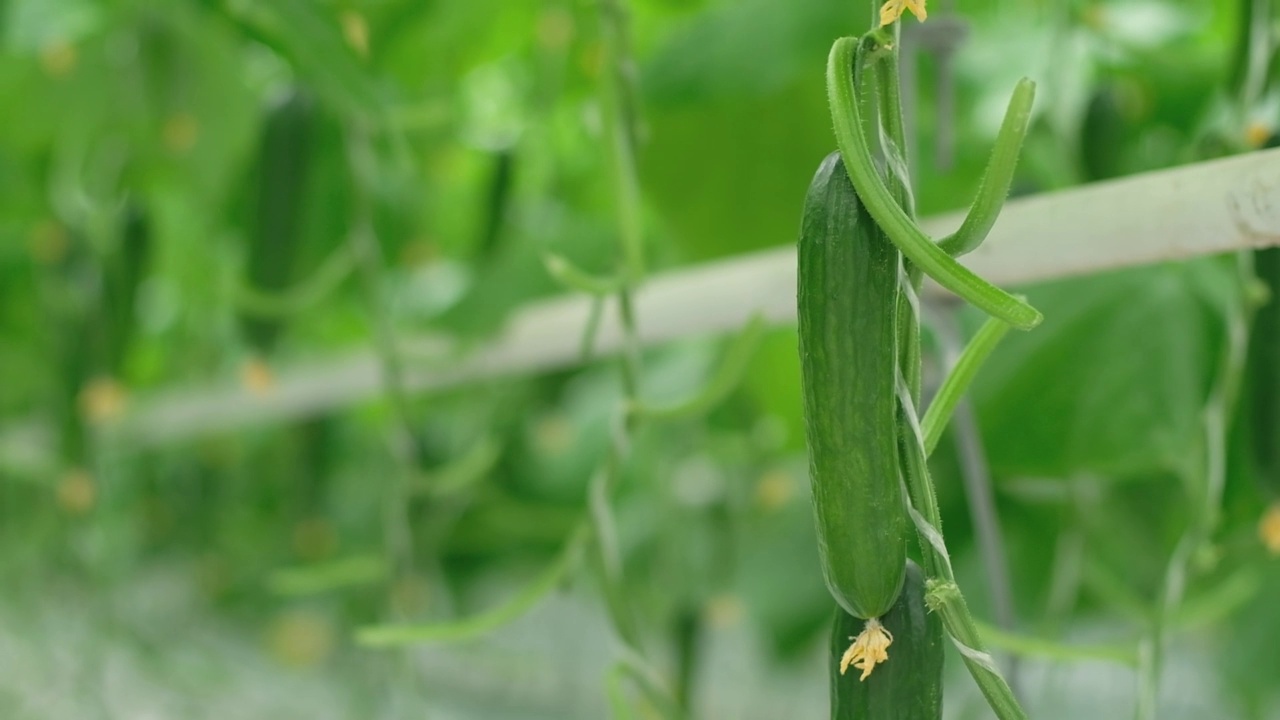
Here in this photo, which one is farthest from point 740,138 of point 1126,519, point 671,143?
point 1126,519

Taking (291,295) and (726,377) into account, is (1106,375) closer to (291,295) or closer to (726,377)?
(726,377)

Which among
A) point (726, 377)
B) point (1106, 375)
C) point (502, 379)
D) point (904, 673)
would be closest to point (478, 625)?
point (726, 377)

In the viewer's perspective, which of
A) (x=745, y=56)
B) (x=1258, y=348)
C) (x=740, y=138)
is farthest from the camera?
(x=740, y=138)

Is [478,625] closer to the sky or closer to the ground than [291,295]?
closer to the ground

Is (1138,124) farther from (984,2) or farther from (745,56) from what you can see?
(745,56)

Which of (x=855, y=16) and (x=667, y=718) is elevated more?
(x=855, y=16)

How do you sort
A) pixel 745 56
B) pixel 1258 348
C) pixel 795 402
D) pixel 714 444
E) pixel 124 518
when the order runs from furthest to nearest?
1. pixel 124 518
2. pixel 714 444
3. pixel 795 402
4. pixel 745 56
5. pixel 1258 348

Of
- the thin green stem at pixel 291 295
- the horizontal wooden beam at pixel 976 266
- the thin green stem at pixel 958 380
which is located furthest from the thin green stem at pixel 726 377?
the thin green stem at pixel 291 295
